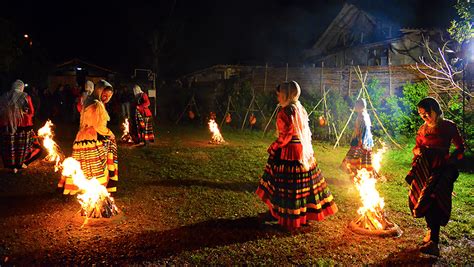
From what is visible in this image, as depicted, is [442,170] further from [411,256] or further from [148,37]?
[148,37]

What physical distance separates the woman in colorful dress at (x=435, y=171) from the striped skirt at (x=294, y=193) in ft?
3.89

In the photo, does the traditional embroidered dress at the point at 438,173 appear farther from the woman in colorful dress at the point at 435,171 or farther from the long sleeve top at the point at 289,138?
the long sleeve top at the point at 289,138

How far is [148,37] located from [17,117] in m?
26.1

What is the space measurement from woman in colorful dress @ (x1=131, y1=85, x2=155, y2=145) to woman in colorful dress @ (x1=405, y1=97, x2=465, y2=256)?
321 inches

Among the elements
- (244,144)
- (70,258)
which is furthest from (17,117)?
(244,144)

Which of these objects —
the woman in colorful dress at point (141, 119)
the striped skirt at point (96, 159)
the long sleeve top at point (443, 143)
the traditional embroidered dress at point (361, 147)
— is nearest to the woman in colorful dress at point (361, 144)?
the traditional embroidered dress at point (361, 147)

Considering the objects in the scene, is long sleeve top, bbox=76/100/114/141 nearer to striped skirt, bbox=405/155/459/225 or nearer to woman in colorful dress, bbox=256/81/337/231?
woman in colorful dress, bbox=256/81/337/231

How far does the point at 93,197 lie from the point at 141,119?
615 cm

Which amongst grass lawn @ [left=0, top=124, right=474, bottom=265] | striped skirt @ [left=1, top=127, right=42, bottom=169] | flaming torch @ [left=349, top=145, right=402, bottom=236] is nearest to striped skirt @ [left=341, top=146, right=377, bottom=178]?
grass lawn @ [left=0, top=124, right=474, bottom=265]

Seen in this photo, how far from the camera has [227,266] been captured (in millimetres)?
4559

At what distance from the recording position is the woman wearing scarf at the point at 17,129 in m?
8.21

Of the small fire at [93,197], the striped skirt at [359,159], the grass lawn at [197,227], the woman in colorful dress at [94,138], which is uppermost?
the woman in colorful dress at [94,138]

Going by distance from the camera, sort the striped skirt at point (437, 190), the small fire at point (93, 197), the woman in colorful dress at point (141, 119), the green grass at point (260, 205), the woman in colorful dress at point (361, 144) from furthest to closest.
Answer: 1. the woman in colorful dress at point (141, 119)
2. the woman in colorful dress at point (361, 144)
3. the small fire at point (93, 197)
4. the green grass at point (260, 205)
5. the striped skirt at point (437, 190)

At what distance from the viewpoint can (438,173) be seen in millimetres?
4750
